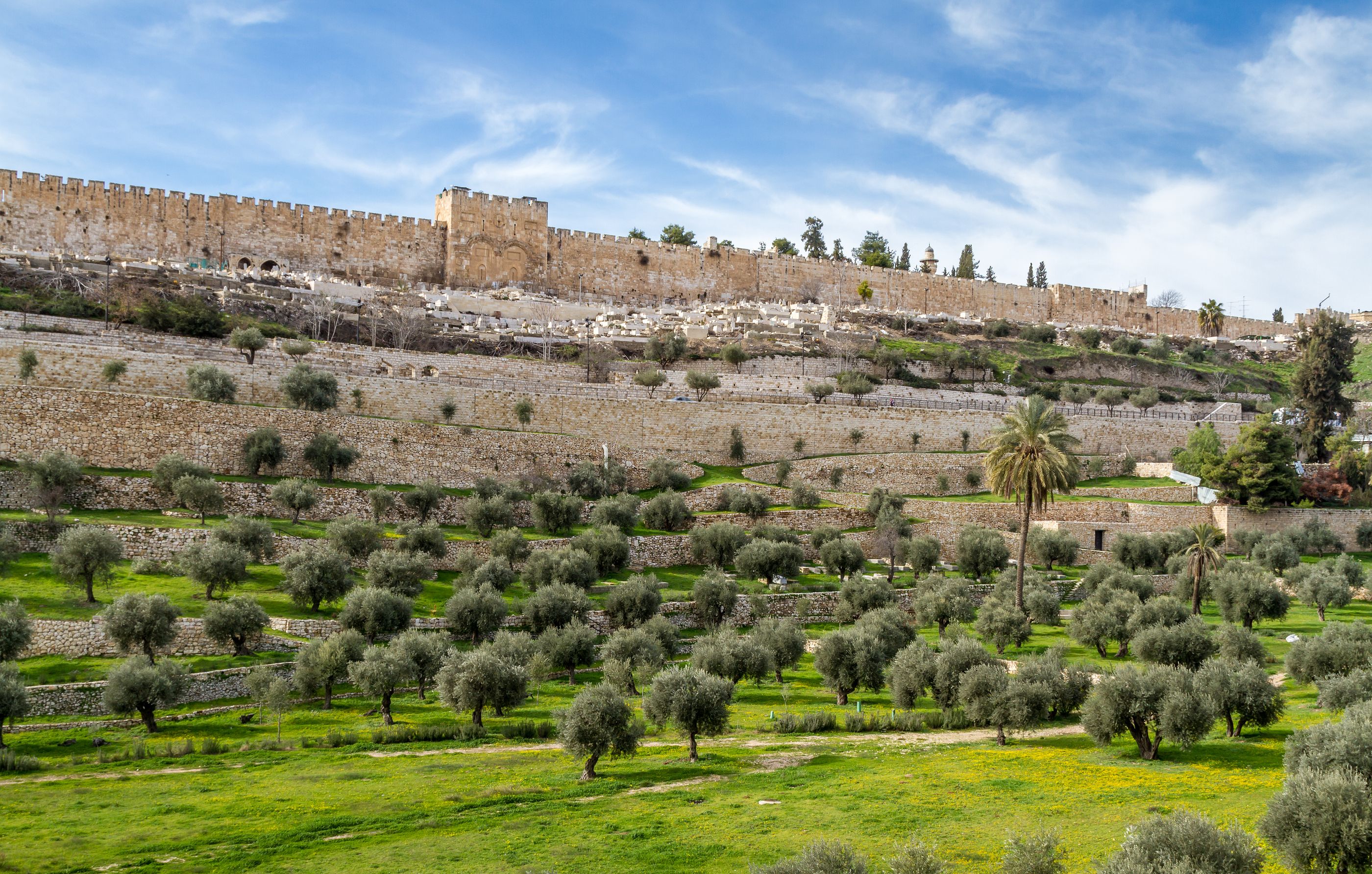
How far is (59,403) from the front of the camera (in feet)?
93.2

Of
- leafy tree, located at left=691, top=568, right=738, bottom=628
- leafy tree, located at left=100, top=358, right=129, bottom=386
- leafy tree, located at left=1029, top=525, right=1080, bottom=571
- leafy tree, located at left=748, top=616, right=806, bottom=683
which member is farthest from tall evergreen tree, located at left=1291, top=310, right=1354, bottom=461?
leafy tree, located at left=100, top=358, right=129, bottom=386

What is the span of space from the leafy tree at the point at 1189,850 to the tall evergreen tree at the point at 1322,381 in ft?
138

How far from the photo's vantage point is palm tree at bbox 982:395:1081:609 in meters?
26.4

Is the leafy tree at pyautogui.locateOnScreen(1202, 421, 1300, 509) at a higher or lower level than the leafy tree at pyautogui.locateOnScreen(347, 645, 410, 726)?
higher

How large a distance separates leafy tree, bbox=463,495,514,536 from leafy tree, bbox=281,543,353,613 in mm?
6267

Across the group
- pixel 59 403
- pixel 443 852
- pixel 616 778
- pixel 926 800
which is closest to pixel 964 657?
pixel 926 800

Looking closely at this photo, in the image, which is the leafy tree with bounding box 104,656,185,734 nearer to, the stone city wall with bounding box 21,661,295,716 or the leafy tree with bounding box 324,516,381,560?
the stone city wall with bounding box 21,661,295,716

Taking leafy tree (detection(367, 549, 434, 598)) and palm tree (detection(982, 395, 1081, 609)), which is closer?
leafy tree (detection(367, 549, 434, 598))

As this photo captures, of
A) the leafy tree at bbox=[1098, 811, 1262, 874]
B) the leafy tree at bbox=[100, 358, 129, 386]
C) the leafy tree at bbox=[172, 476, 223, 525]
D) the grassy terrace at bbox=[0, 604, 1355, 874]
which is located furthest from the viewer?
the leafy tree at bbox=[100, 358, 129, 386]

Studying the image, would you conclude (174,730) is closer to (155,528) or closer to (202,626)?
(202,626)

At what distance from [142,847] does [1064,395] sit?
4935cm

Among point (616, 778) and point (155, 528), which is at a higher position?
point (155, 528)

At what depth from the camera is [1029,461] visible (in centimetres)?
2666

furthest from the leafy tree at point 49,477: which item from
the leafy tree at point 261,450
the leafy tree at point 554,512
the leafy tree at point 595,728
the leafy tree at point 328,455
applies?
the leafy tree at point 595,728
